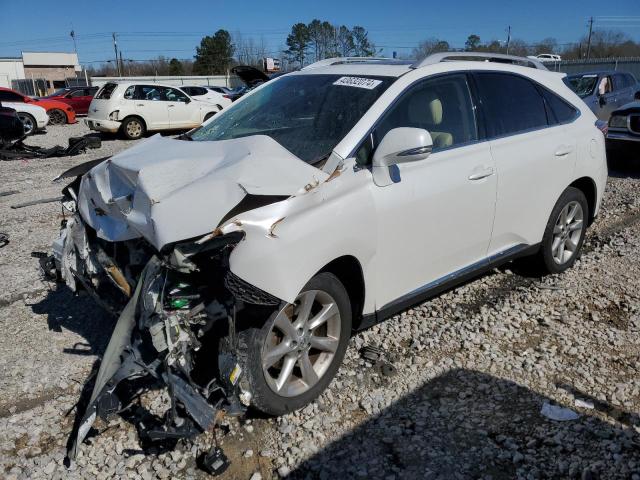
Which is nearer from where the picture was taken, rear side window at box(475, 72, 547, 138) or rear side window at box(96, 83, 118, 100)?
rear side window at box(475, 72, 547, 138)

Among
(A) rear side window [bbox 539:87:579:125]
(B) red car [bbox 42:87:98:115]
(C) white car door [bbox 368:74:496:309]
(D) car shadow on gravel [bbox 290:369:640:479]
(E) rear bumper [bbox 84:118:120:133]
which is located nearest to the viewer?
(D) car shadow on gravel [bbox 290:369:640:479]

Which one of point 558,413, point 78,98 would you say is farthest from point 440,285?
point 78,98

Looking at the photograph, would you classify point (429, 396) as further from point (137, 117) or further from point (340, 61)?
point (137, 117)

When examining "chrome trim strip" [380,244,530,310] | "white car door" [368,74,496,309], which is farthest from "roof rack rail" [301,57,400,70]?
"chrome trim strip" [380,244,530,310]

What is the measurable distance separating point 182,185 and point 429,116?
1783 mm

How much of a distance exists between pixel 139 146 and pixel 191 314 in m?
A: 1.55

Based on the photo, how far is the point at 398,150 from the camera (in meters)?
3.02

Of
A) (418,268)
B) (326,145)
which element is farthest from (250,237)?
(418,268)

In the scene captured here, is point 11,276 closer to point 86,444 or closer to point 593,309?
point 86,444

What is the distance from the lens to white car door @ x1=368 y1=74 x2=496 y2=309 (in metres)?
3.23

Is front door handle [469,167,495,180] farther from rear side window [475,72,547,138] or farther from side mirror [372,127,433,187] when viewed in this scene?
side mirror [372,127,433,187]

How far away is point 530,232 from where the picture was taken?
4.37 m

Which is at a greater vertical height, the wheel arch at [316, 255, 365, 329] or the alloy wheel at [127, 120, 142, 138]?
the alloy wheel at [127, 120, 142, 138]

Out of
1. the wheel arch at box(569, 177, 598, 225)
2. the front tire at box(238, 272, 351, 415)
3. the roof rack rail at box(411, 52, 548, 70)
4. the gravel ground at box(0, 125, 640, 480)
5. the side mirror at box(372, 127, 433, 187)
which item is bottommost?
the gravel ground at box(0, 125, 640, 480)
